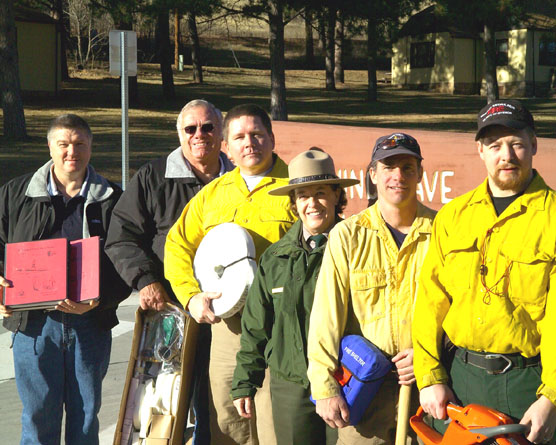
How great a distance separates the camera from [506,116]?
9.68 ft

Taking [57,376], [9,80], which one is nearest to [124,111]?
[57,376]

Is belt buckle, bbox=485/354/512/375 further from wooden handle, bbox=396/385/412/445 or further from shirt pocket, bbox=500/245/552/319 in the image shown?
wooden handle, bbox=396/385/412/445

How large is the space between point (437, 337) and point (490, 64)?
31673 mm

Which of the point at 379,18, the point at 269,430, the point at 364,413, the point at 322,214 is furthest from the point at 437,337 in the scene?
the point at 379,18

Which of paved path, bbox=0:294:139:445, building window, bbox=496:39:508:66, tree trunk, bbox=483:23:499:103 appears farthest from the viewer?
building window, bbox=496:39:508:66

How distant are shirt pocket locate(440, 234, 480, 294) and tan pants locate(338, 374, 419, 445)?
0.58 metres

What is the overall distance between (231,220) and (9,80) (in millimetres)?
19470

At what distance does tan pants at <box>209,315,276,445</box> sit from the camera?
4.26m

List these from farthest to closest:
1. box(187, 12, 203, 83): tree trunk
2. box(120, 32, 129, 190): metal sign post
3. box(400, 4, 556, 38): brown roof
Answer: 1. box(400, 4, 556, 38): brown roof
2. box(187, 12, 203, 83): tree trunk
3. box(120, 32, 129, 190): metal sign post

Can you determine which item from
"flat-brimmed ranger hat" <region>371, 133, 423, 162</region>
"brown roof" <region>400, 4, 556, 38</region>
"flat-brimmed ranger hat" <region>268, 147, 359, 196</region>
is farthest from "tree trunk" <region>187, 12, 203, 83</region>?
"flat-brimmed ranger hat" <region>371, 133, 423, 162</region>

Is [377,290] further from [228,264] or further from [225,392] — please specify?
[225,392]

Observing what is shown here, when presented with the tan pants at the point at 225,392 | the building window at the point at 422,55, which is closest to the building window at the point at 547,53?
the building window at the point at 422,55

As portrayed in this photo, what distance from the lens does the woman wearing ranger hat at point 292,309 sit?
3537 millimetres

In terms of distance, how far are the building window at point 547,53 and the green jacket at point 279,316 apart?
140 ft
